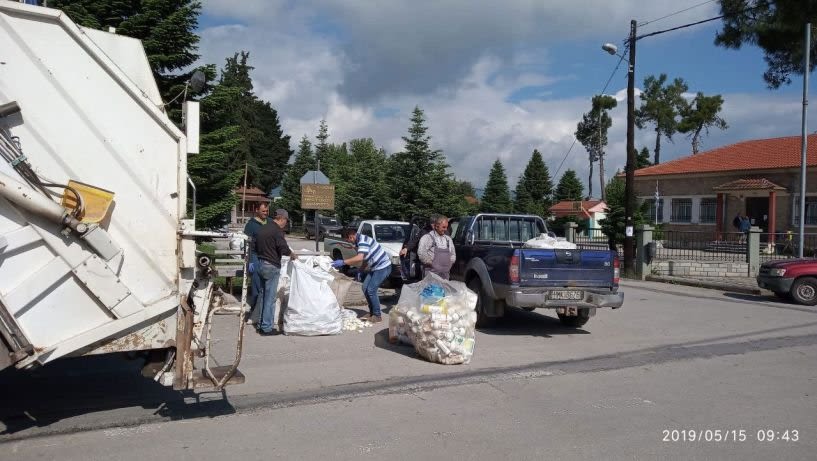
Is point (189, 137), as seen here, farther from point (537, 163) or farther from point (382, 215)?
point (537, 163)

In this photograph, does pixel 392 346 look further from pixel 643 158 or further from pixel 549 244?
pixel 643 158

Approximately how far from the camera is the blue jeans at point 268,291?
29.7ft

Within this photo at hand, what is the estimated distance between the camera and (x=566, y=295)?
30.4 ft

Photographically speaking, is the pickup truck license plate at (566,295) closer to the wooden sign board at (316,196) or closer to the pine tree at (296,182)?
the wooden sign board at (316,196)

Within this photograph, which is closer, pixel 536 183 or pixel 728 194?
pixel 728 194

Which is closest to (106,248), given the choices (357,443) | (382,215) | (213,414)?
(213,414)

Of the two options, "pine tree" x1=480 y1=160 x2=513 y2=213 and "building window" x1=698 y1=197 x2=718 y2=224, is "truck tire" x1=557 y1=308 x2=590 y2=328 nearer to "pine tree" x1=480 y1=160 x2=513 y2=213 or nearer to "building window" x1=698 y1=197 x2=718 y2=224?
"building window" x1=698 y1=197 x2=718 y2=224

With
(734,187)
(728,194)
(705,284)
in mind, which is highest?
(734,187)

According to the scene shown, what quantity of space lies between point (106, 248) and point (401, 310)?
4.52 meters

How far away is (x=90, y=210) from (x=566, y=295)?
6.65 m

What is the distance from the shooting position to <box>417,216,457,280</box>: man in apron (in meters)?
9.57

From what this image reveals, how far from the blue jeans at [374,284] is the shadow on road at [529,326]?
1.69 m

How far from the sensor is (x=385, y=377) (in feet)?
23.3

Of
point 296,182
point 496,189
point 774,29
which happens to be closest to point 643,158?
point 496,189
